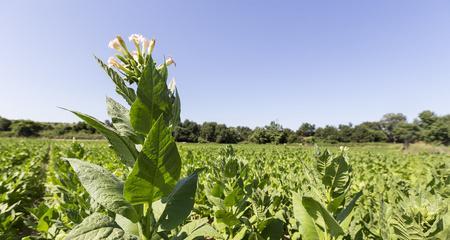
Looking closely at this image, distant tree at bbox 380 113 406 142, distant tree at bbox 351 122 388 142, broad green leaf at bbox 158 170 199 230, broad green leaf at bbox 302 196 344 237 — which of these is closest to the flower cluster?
broad green leaf at bbox 158 170 199 230

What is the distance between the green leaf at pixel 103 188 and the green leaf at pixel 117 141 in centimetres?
10

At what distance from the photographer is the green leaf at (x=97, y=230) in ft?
2.64

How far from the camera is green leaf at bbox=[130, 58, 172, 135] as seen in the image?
0.87 m

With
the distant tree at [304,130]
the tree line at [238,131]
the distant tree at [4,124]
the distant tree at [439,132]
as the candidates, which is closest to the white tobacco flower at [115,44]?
the distant tree at [304,130]

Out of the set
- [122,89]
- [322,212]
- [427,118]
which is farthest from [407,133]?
[122,89]

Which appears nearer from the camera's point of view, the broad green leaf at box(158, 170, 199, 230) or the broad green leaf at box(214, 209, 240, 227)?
the broad green leaf at box(158, 170, 199, 230)

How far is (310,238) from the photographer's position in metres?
1.55

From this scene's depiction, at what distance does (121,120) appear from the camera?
104 cm

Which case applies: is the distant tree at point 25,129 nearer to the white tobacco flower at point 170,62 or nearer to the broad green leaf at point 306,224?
the white tobacco flower at point 170,62

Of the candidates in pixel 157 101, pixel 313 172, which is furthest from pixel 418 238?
pixel 157 101

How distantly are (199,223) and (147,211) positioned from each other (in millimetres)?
371

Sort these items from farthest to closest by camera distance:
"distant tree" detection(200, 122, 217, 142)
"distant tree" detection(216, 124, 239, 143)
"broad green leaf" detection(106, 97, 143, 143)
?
"distant tree" detection(200, 122, 217, 142) → "distant tree" detection(216, 124, 239, 143) → "broad green leaf" detection(106, 97, 143, 143)

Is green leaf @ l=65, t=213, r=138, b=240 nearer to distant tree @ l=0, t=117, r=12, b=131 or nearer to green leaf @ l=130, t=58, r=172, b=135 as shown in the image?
green leaf @ l=130, t=58, r=172, b=135

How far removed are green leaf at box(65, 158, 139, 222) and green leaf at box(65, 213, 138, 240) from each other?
5 cm
